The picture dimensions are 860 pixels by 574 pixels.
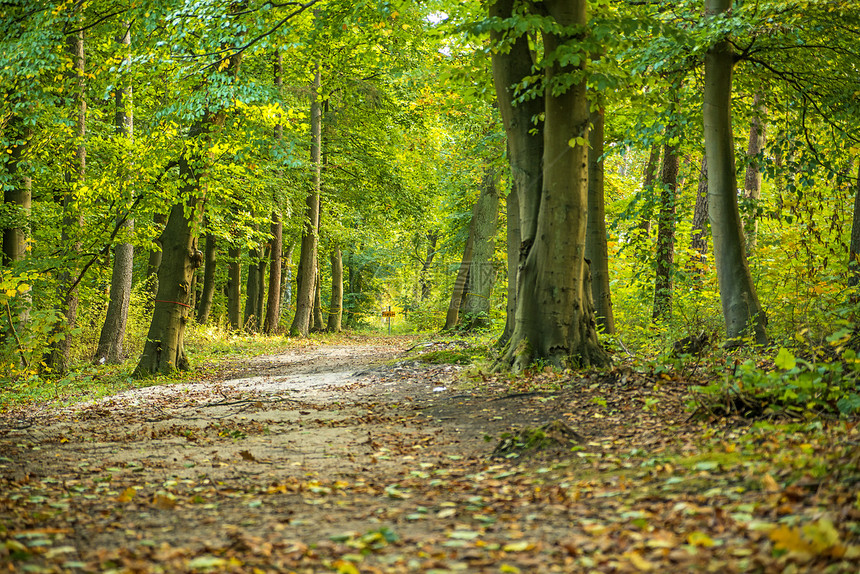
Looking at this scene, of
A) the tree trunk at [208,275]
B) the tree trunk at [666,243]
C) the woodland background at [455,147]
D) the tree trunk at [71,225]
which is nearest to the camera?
the woodland background at [455,147]

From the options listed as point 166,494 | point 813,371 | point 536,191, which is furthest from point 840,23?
point 166,494

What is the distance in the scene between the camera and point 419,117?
75.4 feet

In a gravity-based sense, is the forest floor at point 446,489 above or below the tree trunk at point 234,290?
below

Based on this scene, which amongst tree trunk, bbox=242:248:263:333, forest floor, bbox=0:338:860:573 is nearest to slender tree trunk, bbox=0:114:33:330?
forest floor, bbox=0:338:860:573

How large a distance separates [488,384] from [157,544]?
217 inches

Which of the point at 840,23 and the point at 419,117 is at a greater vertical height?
the point at 419,117

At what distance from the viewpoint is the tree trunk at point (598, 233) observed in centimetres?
1073

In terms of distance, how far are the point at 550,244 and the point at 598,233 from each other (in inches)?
107

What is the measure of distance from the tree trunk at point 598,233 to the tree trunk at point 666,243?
1881 mm

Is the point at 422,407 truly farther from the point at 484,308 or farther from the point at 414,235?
the point at 414,235

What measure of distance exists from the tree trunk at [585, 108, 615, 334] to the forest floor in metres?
3.78

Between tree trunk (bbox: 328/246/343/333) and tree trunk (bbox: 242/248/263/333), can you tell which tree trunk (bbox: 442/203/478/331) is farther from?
tree trunk (bbox: 328/246/343/333)

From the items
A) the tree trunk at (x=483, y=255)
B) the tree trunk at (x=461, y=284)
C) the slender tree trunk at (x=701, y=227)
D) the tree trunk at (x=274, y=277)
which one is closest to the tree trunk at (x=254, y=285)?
the tree trunk at (x=274, y=277)

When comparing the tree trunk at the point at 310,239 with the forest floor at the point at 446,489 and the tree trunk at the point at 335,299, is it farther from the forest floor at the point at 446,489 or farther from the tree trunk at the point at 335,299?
the forest floor at the point at 446,489
